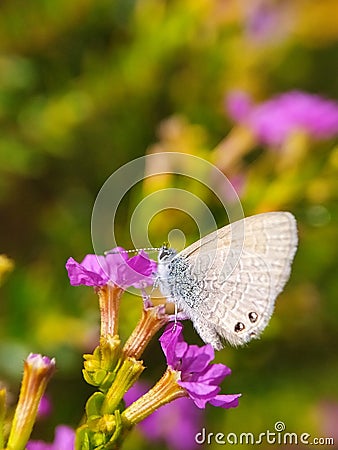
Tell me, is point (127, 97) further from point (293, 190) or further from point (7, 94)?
point (293, 190)

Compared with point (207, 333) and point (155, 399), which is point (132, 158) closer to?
point (207, 333)

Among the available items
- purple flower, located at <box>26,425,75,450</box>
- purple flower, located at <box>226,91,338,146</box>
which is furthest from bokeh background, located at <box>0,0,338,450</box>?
purple flower, located at <box>26,425,75,450</box>

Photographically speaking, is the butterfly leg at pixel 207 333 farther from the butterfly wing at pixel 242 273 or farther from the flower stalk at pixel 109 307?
the flower stalk at pixel 109 307

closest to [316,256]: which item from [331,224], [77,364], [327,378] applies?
[331,224]

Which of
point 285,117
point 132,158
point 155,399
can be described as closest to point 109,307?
point 155,399

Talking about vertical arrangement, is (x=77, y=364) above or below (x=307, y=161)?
below

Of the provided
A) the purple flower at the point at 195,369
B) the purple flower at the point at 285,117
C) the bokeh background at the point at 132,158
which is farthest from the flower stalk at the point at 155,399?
the purple flower at the point at 285,117
